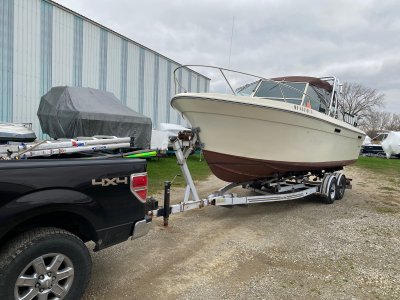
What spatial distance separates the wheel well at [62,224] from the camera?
99.0 inches

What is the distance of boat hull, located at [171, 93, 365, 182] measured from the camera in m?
5.56

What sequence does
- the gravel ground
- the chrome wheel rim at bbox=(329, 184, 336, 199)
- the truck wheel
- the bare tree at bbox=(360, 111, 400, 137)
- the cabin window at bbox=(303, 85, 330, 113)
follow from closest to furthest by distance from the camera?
the truck wheel
the gravel ground
the cabin window at bbox=(303, 85, 330, 113)
the chrome wheel rim at bbox=(329, 184, 336, 199)
the bare tree at bbox=(360, 111, 400, 137)

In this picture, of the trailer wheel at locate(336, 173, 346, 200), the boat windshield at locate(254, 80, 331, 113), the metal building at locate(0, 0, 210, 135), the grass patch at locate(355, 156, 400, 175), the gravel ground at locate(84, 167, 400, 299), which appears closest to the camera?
the gravel ground at locate(84, 167, 400, 299)

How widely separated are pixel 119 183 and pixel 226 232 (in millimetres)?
2755

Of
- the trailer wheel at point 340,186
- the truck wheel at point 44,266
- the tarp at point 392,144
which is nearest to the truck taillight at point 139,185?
the truck wheel at point 44,266

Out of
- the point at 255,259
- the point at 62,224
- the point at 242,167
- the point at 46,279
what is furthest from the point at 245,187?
the point at 46,279

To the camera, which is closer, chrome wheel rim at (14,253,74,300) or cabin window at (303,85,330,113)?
chrome wheel rim at (14,253,74,300)

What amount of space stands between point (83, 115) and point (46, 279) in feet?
28.8

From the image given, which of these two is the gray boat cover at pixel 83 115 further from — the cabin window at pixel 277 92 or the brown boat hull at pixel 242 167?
the cabin window at pixel 277 92

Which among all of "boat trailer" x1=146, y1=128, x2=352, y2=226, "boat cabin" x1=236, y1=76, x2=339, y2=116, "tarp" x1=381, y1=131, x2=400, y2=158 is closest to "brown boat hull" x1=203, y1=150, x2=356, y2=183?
"boat trailer" x1=146, y1=128, x2=352, y2=226

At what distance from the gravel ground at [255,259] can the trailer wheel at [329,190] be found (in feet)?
3.15

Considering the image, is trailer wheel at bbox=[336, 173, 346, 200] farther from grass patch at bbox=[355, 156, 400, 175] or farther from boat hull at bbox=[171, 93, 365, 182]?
grass patch at bbox=[355, 156, 400, 175]

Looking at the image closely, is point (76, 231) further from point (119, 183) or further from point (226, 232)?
point (226, 232)

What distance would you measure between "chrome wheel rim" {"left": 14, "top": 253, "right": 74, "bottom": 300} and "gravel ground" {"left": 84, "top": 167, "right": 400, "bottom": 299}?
2.02ft
